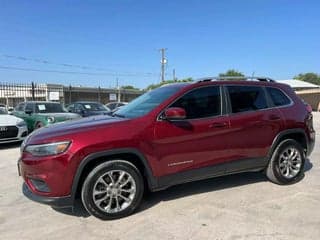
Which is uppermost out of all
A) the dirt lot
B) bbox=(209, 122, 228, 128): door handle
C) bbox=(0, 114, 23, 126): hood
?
bbox=(209, 122, 228, 128): door handle

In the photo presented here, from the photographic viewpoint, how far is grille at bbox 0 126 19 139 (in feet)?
31.2

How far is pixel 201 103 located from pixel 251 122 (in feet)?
2.91

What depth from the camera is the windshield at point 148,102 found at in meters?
4.61

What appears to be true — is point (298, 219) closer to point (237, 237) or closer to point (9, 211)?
point (237, 237)

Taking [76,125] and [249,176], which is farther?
[249,176]

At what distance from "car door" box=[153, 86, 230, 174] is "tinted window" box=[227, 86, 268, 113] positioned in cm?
26

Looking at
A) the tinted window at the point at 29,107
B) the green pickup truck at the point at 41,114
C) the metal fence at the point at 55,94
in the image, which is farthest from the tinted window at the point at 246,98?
the metal fence at the point at 55,94

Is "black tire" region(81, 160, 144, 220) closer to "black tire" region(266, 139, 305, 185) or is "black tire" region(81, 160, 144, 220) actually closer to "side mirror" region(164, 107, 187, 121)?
"side mirror" region(164, 107, 187, 121)

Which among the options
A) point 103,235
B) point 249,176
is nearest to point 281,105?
point 249,176

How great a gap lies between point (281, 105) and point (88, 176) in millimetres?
3419

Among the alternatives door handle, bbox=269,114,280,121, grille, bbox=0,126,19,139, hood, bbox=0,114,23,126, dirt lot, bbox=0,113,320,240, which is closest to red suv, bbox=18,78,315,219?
door handle, bbox=269,114,280,121

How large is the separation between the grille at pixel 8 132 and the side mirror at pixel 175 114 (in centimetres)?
696

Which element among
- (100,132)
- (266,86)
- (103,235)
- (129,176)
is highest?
(266,86)

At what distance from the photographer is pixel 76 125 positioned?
438cm
